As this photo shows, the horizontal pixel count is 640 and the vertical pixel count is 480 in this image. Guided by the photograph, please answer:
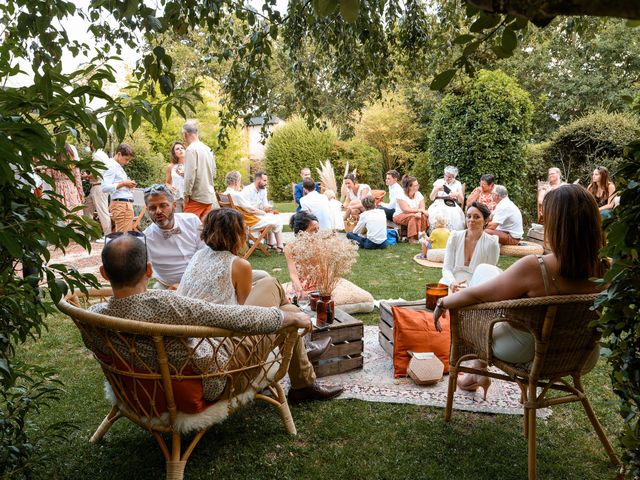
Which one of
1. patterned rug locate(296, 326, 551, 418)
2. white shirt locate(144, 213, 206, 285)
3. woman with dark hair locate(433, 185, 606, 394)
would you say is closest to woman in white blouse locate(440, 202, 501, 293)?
patterned rug locate(296, 326, 551, 418)

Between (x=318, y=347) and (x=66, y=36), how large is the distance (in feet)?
7.91

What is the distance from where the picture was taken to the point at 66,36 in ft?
8.73

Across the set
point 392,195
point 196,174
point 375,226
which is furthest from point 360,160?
point 196,174

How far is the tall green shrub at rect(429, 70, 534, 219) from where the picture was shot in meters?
10.7

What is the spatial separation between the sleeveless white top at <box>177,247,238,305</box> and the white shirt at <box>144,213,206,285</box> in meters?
1.20

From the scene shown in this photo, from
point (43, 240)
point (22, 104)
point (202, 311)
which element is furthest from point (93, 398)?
point (22, 104)

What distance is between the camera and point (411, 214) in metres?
9.68

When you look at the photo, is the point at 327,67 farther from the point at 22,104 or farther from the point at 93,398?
the point at 22,104

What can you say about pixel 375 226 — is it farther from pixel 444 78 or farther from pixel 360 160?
pixel 360 160

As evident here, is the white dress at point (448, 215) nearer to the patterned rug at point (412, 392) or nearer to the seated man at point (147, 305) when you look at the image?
the patterned rug at point (412, 392)

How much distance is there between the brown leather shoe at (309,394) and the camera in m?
3.34

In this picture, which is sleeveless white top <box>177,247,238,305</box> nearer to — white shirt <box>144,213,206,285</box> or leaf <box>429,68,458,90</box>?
white shirt <box>144,213,206,285</box>

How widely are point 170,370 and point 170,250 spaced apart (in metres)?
2.15

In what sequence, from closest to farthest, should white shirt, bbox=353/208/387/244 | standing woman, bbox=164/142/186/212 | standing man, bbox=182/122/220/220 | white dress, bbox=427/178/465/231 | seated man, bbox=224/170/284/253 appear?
standing man, bbox=182/122/220/220
seated man, bbox=224/170/284/253
standing woman, bbox=164/142/186/212
white shirt, bbox=353/208/387/244
white dress, bbox=427/178/465/231
